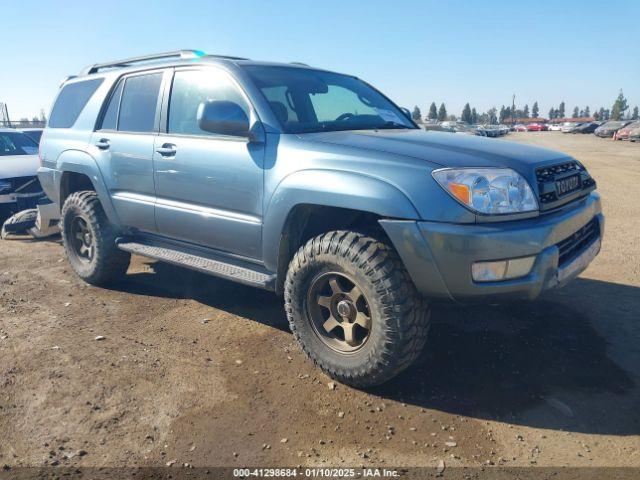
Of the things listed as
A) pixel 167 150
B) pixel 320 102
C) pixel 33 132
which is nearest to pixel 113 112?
pixel 167 150

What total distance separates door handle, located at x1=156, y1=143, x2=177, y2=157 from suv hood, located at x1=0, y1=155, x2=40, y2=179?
4655 millimetres

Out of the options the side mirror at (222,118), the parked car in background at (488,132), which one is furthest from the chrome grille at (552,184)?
the parked car in background at (488,132)

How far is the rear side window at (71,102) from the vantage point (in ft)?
15.7

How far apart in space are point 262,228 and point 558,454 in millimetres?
1986

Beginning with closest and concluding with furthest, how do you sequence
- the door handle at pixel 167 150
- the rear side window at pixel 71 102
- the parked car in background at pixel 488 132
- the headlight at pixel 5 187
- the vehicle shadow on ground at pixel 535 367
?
the vehicle shadow on ground at pixel 535 367
the door handle at pixel 167 150
the rear side window at pixel 71 102
the headlight at pixel 5 187
the parked car in background at pixel 488 132

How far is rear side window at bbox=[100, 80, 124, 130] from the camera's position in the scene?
4395mm

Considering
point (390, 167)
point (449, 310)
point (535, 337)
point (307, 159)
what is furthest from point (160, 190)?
point (535, 337)

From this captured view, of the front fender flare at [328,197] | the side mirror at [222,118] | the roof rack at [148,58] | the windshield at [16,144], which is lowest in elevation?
the windshield at [16,144]

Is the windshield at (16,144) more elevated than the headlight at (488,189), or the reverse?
the headlight at (488,189)

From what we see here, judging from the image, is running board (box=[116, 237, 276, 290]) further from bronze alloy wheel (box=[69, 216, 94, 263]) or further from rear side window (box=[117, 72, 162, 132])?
rear side window (box=[117, 72, 162, 132])

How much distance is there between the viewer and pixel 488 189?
103 inches

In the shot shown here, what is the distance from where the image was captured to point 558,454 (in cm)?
238

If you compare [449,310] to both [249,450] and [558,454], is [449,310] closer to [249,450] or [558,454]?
[558,454]

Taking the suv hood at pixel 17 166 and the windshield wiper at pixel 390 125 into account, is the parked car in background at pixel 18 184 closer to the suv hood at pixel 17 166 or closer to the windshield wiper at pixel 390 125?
the suv hood at pixel 17 166
